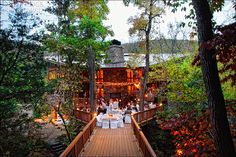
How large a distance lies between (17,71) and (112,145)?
19.8 feet

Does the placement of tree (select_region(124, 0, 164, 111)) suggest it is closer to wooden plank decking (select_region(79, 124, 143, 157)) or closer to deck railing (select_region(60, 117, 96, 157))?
wooden plank decking (select_region(79, 124, 143, 157))

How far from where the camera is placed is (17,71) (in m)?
8.11

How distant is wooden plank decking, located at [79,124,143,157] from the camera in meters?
9.47

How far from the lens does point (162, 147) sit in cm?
1828

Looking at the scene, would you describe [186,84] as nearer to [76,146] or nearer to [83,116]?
[76,146]

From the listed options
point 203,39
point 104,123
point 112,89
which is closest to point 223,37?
point 203,39

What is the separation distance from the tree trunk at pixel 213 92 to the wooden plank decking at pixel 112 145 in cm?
507

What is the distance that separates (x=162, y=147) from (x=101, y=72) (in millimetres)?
14304

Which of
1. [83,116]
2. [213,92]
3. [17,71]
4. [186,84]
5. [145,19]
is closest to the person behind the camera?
[213,92]

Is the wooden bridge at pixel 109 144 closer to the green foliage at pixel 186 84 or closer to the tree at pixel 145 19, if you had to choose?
the green foliage at pixel 186 84

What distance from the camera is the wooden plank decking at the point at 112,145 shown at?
31.1 feet

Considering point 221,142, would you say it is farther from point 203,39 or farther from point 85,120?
point 85,120

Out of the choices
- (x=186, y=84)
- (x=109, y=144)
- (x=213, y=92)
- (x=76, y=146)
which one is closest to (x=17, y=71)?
(x=76, y=146)

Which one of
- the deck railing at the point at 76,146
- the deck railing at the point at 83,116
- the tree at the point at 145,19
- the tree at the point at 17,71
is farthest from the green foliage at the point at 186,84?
the tree at the point at 17,71
